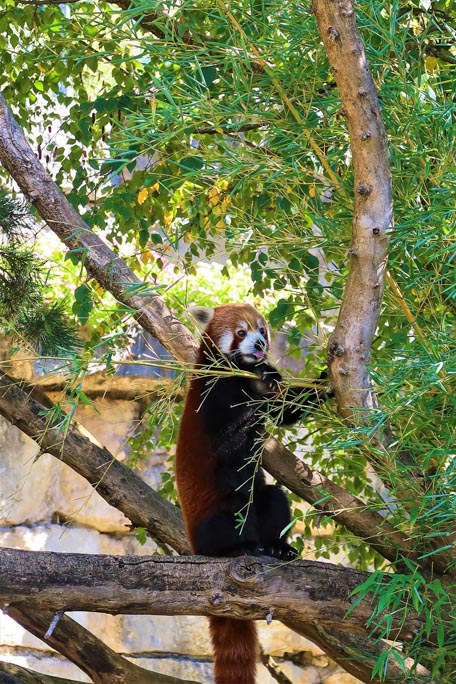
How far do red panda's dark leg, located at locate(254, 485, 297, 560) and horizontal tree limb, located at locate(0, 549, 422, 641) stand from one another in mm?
555

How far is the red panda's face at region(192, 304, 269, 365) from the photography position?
3500mm

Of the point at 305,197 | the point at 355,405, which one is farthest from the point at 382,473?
the point at 305,197

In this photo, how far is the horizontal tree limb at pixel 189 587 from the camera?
2.43 metres

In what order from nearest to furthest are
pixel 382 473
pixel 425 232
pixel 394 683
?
pixel 425 232 < pixel 382 473 < pixel 394 683

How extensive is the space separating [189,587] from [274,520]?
0.74m

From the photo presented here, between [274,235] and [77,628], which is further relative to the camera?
[77,628]

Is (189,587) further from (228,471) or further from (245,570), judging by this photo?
(228,471)

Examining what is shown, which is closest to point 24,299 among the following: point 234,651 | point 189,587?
point 189,587

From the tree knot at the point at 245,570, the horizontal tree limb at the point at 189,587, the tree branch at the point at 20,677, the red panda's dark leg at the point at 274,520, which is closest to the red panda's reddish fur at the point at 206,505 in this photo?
the red panda's dark leg at the point at 274,520

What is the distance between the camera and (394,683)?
294 centimetres

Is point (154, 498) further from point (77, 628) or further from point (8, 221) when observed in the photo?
point (8, 221)

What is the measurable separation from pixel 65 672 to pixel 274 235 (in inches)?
160

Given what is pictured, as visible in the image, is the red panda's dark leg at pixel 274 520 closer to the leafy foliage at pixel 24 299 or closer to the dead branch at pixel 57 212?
the dead branch at pixel 57 212

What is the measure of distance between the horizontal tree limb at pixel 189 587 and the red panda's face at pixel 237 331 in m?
1.05
